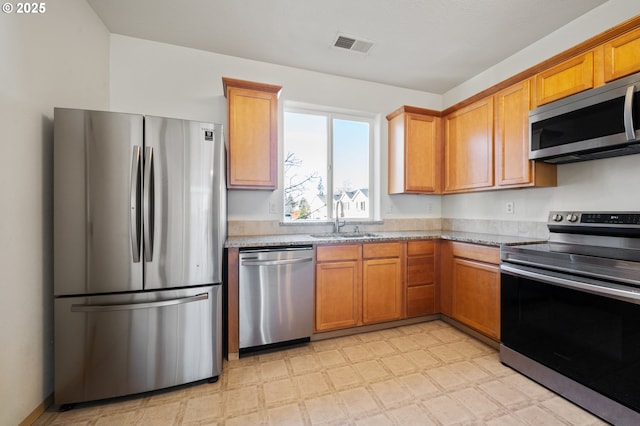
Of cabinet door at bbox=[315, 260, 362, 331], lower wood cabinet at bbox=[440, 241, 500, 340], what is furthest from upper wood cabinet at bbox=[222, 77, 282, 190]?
lower wood cabinet at bbox=[440, 241, 500, 340]

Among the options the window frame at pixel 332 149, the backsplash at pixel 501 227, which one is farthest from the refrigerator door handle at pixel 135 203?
the backsplash at pixel 501 227

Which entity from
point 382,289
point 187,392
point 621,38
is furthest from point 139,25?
point 621,38

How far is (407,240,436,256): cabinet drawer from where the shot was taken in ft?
9.20

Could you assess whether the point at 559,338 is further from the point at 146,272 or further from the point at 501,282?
the point at 146,272

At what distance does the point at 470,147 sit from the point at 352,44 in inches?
64.2

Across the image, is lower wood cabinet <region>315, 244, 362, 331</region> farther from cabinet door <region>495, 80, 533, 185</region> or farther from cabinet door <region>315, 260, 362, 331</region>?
cabinet door <region>495, 80, 533, 185</region>

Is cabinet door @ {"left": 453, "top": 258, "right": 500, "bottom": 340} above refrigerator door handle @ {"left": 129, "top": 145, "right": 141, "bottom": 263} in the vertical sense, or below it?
below

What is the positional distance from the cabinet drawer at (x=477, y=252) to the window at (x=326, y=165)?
1.11 m

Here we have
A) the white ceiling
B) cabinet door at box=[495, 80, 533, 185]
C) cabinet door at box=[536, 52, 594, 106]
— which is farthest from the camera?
cabinet door at box=[495, 80, 533, 185]

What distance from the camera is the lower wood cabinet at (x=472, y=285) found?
2.30 metres

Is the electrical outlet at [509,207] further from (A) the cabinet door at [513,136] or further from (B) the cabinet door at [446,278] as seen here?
(B) the cabinet door at [446,278]

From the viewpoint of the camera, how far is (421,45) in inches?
102

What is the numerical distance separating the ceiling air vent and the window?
2.52ft

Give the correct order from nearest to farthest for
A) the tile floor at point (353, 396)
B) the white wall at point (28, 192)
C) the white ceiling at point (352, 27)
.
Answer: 1. the white wall at point (28, 192)
2. the tile floor at point (353, 396)
3. the white ceiling at point (352, 27)
